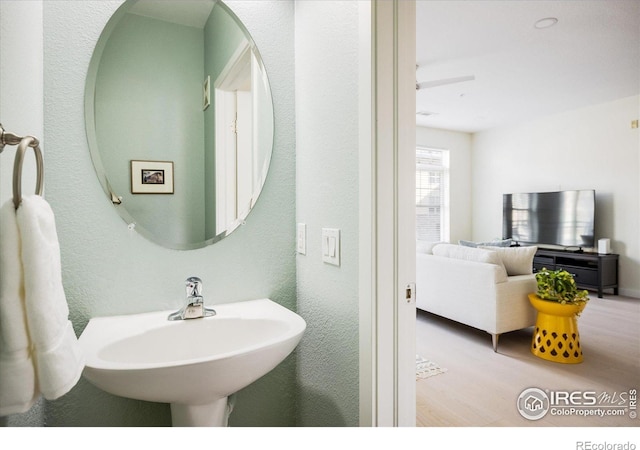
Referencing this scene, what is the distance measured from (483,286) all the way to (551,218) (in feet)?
11.4

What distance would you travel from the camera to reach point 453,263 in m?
3.30

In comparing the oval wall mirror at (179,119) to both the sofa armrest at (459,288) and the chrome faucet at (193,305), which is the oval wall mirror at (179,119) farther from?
the sofa armrest at (459,288)

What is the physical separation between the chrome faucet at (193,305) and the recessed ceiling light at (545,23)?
3206 mm

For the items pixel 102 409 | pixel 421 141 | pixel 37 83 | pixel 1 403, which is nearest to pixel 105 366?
pixel 1 403

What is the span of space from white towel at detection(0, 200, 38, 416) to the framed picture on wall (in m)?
0.69

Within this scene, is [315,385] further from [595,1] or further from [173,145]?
[595,1]

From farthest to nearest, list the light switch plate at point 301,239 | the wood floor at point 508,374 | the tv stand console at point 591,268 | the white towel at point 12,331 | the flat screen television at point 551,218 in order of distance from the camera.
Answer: the flat screen television at point 551,218 < the tv stand console at point 591,268 < the wood floor at point 508,374 < the light switch plate at point 301,239 < the white towel at point 12,331

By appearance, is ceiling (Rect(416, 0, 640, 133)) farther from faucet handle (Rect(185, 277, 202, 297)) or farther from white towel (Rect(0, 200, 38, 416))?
white towel (Rect(0, 200, 38, 416))

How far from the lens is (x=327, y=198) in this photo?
48.2 inches

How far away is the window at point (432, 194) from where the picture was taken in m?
6.62

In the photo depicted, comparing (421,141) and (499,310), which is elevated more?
(421,141)

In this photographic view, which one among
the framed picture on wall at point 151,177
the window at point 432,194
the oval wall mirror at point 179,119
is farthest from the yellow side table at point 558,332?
the window at point 432,194

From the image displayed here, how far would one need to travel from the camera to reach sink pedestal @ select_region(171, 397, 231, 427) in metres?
1.01

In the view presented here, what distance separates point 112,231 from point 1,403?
28.7 inches
